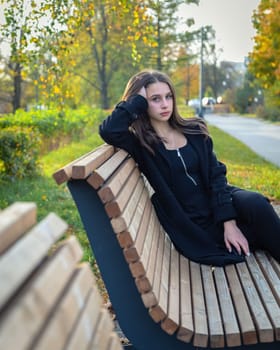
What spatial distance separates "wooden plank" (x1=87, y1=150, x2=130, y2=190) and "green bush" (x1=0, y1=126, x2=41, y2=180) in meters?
6.01

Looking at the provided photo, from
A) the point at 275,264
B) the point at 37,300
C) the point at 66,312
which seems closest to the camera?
the point at 37,300

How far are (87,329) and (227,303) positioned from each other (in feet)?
5.24

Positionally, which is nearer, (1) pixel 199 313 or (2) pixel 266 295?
(1) pixel 199 313

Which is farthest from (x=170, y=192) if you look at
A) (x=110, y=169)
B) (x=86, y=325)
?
(x=86, y=325)

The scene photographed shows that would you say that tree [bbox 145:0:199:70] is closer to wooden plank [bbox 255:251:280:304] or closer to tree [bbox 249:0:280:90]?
tree [bbox 249:0:280:90]

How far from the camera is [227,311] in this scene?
2.65 meters

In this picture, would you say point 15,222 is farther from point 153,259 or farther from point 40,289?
point 153,259

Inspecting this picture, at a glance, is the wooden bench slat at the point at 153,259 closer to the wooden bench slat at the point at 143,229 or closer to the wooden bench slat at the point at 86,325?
the wooden bench slat at the point at 143,229

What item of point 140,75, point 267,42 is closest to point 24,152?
point 140,75

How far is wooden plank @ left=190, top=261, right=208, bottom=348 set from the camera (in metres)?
2.49

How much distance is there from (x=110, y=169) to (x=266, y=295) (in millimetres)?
940

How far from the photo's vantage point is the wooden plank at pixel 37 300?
882 millimetres

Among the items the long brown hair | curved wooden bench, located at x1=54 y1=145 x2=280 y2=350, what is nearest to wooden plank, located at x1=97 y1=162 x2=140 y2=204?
curved wooden bench, located at x1=54 y1=145 x2=280 y2=350

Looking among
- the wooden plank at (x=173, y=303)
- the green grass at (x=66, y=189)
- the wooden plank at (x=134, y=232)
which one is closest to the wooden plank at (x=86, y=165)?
the wooden plank at (x=134, y=232)
